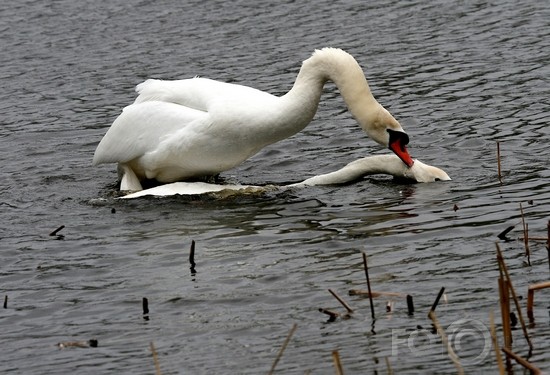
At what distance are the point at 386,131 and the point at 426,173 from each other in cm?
57

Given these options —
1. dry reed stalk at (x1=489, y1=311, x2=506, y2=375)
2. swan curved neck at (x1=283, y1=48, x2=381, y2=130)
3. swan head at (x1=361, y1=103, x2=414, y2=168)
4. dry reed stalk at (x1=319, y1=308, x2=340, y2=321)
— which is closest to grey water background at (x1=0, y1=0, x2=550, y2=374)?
dry reed stalk at (x1=319, y1=308, x2=340, y2=321)

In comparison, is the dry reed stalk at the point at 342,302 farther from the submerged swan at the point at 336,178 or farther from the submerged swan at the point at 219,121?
the submerged swan at the point at 336,178

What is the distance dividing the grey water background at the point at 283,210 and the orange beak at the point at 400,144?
0.25 metres

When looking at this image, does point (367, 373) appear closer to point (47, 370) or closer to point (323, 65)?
point (47, 370)

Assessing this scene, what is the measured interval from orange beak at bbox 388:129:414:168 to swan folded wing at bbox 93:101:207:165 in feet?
5.58

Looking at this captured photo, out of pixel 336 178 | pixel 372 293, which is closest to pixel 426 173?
pixel 336 178

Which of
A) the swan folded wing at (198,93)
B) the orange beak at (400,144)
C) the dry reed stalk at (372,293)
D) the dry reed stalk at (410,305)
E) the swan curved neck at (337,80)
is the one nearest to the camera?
the dry reed stalk at (410,305)

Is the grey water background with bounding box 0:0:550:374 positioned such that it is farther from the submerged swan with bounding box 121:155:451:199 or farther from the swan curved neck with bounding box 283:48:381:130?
the swan curved neck with bounding box 283:48:381:130

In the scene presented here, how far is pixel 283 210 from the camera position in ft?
36.7

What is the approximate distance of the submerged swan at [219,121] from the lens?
37.1 feet

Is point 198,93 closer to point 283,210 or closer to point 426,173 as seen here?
point 283,210

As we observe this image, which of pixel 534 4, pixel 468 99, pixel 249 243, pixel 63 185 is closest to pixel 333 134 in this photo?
pixel 468 99

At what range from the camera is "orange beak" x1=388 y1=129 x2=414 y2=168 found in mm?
11445

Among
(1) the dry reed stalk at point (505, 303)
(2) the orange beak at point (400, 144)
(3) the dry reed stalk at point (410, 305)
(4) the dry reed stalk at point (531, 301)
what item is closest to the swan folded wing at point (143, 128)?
(2) the orange beak at point (400, 144)
